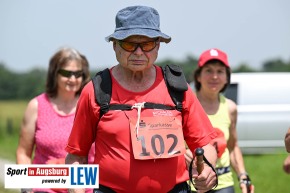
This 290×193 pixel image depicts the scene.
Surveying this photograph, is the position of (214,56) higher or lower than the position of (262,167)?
higher

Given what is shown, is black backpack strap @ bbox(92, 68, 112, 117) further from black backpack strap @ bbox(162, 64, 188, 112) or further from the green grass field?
A: the green grass field

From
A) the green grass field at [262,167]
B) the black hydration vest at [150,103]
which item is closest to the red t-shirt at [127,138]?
the black hydration vest at [150,103]

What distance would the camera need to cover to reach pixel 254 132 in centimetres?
1498

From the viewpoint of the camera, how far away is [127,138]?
423 cm

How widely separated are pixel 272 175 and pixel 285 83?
8.82 ft

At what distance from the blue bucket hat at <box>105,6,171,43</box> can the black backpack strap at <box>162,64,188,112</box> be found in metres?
0.21

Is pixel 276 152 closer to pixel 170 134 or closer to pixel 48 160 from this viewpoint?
pixel 48 160

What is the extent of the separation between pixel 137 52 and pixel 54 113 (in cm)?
217

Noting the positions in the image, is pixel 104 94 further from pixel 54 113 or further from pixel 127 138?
pixel 54 113

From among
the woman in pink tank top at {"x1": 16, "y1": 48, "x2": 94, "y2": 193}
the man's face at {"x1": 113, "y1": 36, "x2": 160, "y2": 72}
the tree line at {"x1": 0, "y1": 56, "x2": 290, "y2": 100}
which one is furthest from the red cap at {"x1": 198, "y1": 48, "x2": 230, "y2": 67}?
the tree line at {"x1": 0, "y1": 56, "x2": 290, "y2": 100}

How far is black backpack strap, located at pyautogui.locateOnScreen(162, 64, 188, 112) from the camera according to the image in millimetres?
4320

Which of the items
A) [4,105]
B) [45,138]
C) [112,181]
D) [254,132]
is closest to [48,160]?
[45,138]

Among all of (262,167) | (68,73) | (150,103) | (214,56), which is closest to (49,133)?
(68,73)

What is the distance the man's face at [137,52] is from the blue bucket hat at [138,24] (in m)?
0.05
